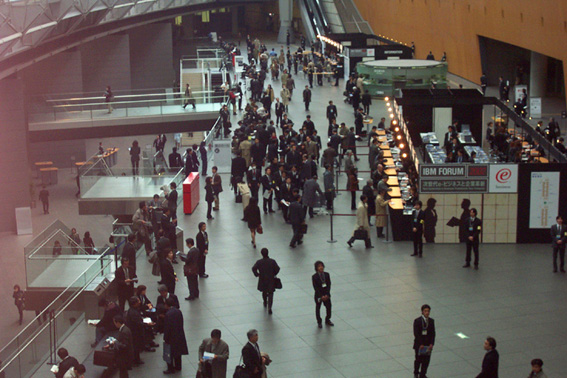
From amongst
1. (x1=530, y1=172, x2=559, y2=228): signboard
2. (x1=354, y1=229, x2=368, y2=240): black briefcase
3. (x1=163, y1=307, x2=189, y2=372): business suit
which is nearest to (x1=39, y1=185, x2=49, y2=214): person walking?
(x1=354, y1=229, x2=368, y2=240): black briefcase

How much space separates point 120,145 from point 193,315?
30714mm

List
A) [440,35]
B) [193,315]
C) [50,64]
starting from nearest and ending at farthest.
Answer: [193,315], [50,64], [440,35]

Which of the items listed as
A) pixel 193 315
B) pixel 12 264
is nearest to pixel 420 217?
pixel 193 315

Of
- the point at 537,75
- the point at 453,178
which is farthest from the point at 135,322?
the point at 537,75

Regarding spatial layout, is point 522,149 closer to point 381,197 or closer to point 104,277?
point 381,197

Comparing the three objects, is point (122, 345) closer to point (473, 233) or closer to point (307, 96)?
point (473, 233)

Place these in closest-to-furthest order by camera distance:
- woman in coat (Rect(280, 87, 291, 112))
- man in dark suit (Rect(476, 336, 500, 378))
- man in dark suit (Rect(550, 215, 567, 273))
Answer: man in dark suit (Rect(476, 336, 500, 378)) < man in dark suit (Rect(550, 215, 567, 273)) < woman in coat (Rect(280, 87, 291, 112))

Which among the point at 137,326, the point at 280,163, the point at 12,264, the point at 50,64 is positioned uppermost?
the point at 50,64

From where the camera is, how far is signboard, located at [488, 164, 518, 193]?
61.0 feet

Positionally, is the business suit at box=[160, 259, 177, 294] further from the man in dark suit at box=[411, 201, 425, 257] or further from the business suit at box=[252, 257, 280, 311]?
the man in dark suit at box=[411, 201, 425, 257]

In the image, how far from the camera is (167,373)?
486 inches

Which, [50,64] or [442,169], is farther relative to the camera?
[50,64]

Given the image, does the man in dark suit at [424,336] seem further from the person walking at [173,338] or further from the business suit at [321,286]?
the person walking at [173,338]

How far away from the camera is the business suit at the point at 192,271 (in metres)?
15.0
